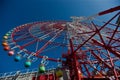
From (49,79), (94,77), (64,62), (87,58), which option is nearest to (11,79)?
(49,79)

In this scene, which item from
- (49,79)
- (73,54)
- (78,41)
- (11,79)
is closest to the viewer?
(73,54)

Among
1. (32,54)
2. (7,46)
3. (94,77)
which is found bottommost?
(94,77)

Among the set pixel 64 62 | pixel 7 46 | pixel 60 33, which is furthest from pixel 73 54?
pixel 7 46

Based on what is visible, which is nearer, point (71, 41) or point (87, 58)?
point (71, 41)

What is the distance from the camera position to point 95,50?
24.7 meters

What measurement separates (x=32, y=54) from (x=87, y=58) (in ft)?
23.6

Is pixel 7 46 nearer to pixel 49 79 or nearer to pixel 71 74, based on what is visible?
pixel 49 79

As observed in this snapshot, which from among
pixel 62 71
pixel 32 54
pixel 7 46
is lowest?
pixel 62 71

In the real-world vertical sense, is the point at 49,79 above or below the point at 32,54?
below

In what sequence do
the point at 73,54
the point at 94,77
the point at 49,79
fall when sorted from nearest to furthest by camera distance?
1. the point at 94,77
2. the point at 73,54
3. the point at 49,79

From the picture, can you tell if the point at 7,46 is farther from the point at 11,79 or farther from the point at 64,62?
the point at 11,79

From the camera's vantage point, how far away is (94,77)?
2056 cm

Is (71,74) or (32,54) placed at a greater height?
(32,54)

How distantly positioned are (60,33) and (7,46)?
22.9 ft
